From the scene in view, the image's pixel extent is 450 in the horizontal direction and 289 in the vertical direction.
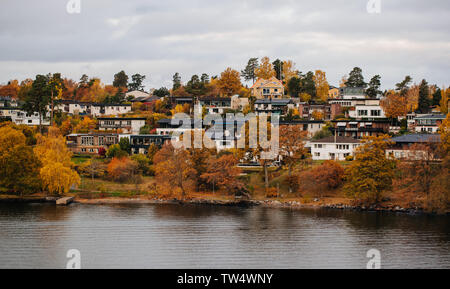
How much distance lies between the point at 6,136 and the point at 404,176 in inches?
1244

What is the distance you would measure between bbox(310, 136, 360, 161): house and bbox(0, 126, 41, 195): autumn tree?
81.7 feet

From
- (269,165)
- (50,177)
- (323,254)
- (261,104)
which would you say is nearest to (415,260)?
(323,254)

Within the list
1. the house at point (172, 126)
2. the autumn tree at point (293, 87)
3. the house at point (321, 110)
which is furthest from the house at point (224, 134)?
the autumn tree at point (293, 87)

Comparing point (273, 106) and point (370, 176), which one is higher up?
point (273, 106)

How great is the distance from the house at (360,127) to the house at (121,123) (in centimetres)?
2292

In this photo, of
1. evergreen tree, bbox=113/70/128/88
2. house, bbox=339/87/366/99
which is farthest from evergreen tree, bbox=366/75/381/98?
evergreen tree, bbox=113/70/128/88

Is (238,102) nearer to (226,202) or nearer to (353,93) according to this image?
(353,93)

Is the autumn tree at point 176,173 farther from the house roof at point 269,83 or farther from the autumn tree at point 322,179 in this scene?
the house roof at point 269,83

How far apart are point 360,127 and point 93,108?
38014 mm

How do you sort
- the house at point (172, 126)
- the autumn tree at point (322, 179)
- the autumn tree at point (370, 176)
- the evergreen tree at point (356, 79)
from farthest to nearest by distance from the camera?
the evergreen tree at point (356, 79)
the house at point (172, 126)
the autumn tree at point (322, 179)
the autumn tree at point (370, 176)

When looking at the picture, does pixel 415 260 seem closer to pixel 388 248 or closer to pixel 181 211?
pixel 388 248

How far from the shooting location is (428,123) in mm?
57344

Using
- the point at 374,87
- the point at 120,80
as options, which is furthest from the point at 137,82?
the point at 374,87

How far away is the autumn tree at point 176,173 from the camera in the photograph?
42750mm
